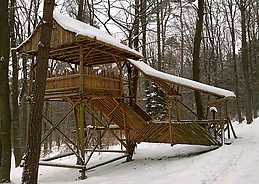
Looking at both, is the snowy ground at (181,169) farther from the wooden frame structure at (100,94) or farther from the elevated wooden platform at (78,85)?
the elevated wooden platform at (78,85)

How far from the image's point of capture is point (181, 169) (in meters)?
8.59

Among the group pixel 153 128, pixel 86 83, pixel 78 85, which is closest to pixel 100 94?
pixel 86 83

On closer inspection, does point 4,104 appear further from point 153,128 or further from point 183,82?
point 183,82

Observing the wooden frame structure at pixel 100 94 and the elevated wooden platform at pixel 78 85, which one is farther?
the elevated wooden platform at pixel 78 85

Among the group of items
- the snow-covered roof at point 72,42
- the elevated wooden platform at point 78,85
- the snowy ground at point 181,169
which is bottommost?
the snowy ground at point 181,169

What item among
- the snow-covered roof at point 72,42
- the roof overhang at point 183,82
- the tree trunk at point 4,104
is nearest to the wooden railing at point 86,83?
the snow-covered roof at point 72,42

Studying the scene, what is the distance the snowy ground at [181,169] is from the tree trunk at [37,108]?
269 cm

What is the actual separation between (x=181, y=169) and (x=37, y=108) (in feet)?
15.8

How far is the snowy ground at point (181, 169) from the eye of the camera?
7.30 metres

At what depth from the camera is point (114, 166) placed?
11.4 m

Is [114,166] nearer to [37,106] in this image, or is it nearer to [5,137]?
[5,137]

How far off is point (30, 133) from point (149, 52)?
22.2 meters

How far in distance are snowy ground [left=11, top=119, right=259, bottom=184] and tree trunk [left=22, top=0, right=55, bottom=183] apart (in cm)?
269

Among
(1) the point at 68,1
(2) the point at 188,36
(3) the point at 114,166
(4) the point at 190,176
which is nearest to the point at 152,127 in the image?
(3) the point at 114,166
